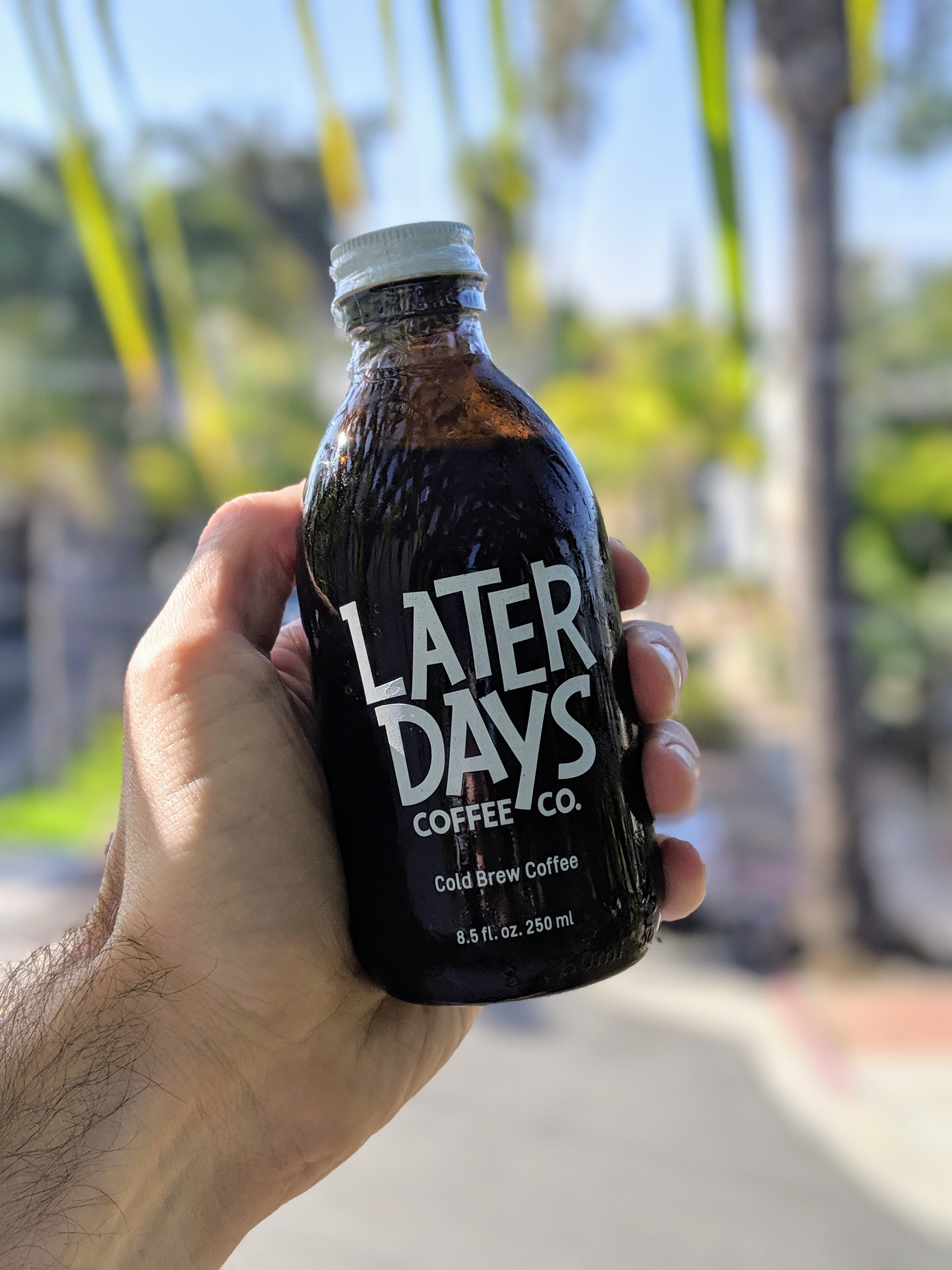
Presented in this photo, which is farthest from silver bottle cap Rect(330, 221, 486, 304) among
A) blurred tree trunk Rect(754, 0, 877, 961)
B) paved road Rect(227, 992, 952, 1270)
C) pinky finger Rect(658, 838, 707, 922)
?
blurred tree trunk Rect(754, 0, 877, 961)

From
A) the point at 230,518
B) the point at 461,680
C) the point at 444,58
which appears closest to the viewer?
the point at 461,680

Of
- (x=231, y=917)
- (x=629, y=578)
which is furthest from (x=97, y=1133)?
(x=629, y=578)

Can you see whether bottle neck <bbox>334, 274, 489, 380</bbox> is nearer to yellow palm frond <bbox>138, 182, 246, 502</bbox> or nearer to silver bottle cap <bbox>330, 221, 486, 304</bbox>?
silver bottle cap <bbox>330, 221, 486, 304</bbox>

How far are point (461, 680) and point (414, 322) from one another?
38cm

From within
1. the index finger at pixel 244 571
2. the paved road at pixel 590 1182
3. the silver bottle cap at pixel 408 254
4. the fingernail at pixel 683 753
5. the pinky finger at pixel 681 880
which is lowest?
the paved road at pixel 590 1182

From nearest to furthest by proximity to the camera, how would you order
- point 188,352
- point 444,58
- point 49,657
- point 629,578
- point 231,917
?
point 231,917, point 629,578, point 444,58, point 188,352, point 49,657

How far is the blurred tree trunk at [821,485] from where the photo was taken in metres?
5.11

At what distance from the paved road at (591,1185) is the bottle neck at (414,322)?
2768 millimetres

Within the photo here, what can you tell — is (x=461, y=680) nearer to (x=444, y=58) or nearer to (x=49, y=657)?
(x=444, y=58)

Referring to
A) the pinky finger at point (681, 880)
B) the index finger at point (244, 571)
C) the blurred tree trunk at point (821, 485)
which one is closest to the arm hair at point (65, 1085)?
the index finger at point (244, 571)

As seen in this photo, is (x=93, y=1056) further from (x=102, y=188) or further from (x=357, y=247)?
(x=102, y=188)

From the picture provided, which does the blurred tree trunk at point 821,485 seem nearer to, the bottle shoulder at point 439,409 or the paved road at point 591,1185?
the paved road at point 591,1185

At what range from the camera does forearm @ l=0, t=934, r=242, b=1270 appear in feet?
3.82

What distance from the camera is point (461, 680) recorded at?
1.15 metres
